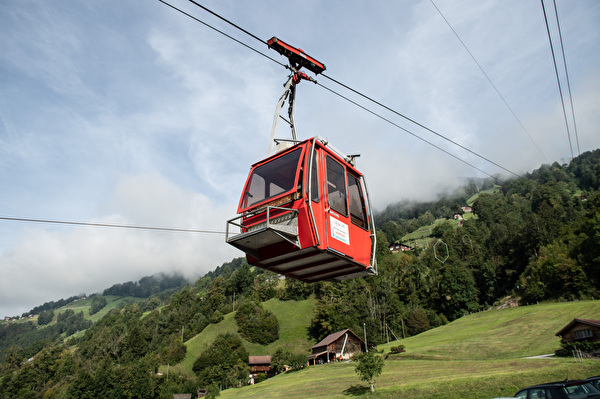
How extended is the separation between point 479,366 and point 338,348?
1548 inches

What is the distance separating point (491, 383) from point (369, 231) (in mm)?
21818

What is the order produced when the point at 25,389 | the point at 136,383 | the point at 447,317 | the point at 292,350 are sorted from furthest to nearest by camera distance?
the point at 25,389, the point at 447,317, the point at 292,350, the point at 136,383

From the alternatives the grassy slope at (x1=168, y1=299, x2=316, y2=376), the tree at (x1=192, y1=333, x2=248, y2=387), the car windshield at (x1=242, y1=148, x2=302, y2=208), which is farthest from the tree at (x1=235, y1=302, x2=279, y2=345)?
the car windshield at (x1=242, y1=148, x2=302, y2=208)

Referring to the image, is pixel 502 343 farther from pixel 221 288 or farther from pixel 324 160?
pixel 221 288

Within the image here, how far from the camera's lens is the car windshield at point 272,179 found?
8.76m

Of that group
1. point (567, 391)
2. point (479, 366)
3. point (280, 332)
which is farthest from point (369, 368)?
point (280, 332)

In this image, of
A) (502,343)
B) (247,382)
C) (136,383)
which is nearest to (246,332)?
(247,382)

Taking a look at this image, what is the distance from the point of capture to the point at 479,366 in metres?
33.2

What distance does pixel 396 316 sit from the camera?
292 ft

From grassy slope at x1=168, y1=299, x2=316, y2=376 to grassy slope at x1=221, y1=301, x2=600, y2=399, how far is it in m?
32.7

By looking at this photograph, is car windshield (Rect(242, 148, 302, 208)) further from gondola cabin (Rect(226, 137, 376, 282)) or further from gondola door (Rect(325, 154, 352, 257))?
gondola door (Rect(325, 154, 352, 257))

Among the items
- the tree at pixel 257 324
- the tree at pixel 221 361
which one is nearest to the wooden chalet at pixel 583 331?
the tree at pixel 221 361

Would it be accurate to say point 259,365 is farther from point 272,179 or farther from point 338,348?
point 272,179

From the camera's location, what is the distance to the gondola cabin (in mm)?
8188
